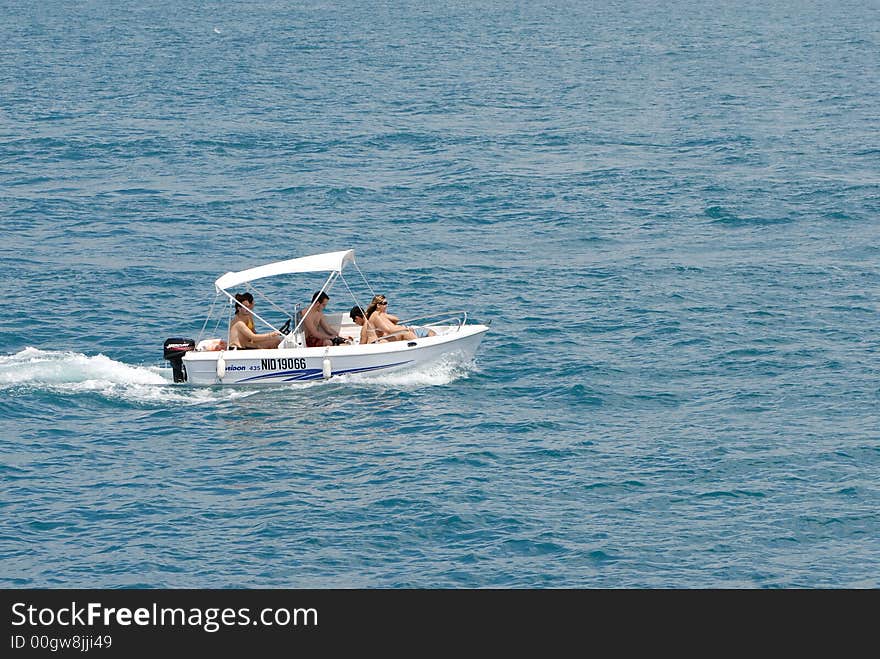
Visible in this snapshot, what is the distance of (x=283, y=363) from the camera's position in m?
34.2

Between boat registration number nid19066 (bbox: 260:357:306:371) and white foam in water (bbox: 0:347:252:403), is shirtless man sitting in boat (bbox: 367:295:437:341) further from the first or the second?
white foam in water (bbox: 0:347:252:403)

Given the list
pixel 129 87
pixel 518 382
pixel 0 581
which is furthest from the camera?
pixel 129 87

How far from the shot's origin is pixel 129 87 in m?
84.1

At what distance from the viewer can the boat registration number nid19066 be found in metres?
34.2

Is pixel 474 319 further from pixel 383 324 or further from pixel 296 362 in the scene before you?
pixel 296 362

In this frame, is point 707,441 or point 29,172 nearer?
point 707,441

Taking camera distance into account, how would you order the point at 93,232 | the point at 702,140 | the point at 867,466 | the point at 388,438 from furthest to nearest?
1. the point at 702,140
2. the point at 93,232
3. the point at 388,438
4. the point at 867,466

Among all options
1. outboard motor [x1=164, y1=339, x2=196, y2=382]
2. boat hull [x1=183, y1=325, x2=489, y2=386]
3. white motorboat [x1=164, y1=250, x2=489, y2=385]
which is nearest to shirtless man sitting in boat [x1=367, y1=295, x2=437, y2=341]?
white motorboat [x1=164, y1=250, x2=489, y2=385]

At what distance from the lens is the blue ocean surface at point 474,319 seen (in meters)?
26.2

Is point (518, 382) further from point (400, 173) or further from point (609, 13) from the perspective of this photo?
point (609, 13)

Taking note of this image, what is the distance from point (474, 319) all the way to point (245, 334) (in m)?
7.86

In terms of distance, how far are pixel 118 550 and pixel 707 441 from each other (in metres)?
13.0

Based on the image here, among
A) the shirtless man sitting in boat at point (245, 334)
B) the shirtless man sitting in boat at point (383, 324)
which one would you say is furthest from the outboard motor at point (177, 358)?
the shirtless man sitting in boat at point (383, 324)

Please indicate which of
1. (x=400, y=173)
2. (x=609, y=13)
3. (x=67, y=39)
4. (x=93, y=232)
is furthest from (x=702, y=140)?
(x=609, y=13)
